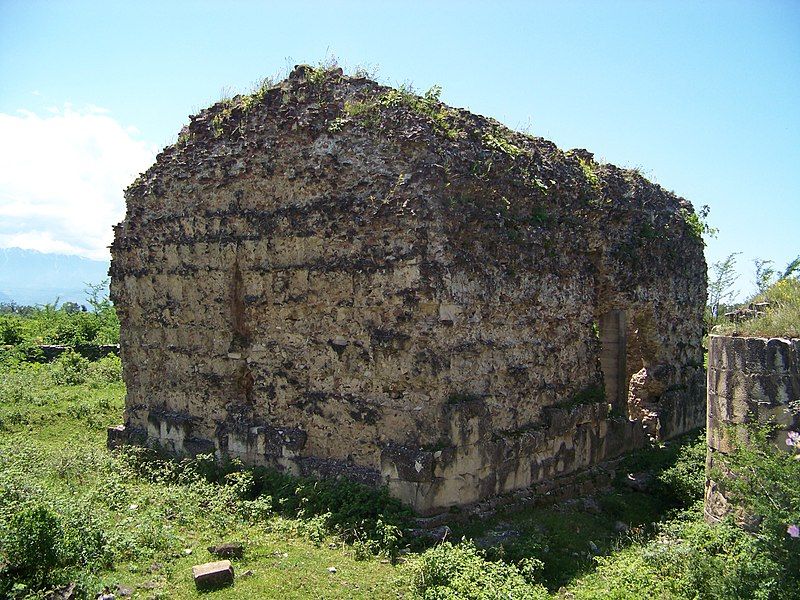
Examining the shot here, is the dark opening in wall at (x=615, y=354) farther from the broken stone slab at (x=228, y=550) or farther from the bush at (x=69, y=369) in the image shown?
the bush at (x=69, y=369)

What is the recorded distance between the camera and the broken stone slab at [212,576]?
6.40 metres

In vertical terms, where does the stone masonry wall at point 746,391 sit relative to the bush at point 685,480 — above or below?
above

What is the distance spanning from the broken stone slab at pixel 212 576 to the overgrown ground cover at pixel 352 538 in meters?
0.14

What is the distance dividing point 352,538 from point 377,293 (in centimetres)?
295

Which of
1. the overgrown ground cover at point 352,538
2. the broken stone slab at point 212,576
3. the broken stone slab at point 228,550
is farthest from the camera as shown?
the broken stone slab at point 228,550

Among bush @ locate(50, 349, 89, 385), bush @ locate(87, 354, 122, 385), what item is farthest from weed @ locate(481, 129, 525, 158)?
bush @ locate(50, 349, 89, 385)

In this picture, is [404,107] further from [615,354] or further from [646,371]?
[646,371]

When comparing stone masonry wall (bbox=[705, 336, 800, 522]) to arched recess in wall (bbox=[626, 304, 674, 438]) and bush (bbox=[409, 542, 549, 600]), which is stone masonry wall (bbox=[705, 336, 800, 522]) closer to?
bush (bbox=[409, 542, 549, 600])

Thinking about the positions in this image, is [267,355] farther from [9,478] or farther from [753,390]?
[753,390]

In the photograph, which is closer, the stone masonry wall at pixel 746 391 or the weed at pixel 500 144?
the stone masonry wall at pixel 746 391

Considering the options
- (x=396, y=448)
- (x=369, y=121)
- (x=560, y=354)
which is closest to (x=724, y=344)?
(x=560, y=354)

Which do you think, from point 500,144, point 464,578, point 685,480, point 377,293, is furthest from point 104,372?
point 685,480

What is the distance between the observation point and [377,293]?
8500 mm

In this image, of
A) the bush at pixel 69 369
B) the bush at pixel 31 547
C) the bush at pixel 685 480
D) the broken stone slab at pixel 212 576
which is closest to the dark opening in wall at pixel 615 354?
the bush at pixel 685 480
